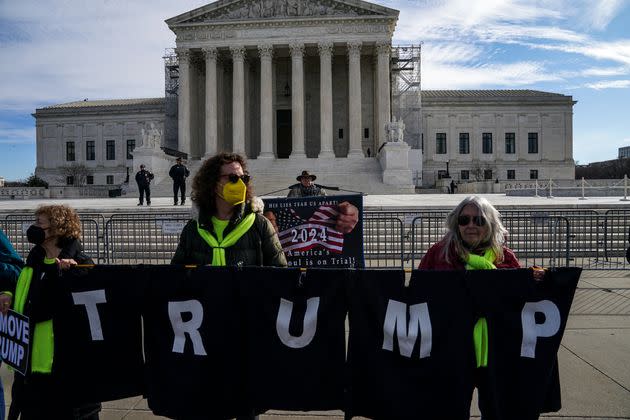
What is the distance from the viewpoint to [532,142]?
63.4 meters

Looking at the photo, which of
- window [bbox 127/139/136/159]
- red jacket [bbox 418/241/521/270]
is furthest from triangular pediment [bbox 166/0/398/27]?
red jacket [bbox 418/241/521/270]

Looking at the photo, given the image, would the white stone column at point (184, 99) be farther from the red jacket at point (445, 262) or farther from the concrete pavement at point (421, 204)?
the red jacket at point (445, 262)

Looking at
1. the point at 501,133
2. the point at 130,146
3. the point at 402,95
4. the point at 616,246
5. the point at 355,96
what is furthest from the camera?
the point at 130,146

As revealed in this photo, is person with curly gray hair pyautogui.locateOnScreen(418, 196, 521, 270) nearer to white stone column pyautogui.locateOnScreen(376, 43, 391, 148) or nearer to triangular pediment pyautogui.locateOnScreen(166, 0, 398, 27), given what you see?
white stone column pyautogui.locateOnScreen(376, 43, 391, 148)

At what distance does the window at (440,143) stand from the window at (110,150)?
40391 millimetres

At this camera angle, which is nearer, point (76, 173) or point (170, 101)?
point (170, 101)

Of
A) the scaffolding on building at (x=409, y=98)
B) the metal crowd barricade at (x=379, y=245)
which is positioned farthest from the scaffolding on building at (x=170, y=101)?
the metal crowd barricade at (x=379, y=245)

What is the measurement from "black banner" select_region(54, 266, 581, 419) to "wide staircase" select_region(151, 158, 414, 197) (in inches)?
1159

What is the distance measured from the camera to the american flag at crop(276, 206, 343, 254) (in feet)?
25.3

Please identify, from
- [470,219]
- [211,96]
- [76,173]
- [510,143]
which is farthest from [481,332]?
[76,173]

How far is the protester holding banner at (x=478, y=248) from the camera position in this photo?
3.61 meters

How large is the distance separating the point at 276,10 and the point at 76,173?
3415 centimetres

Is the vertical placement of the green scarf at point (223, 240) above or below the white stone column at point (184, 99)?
below

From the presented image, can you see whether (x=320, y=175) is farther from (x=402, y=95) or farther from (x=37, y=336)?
(x=37, y=336)
